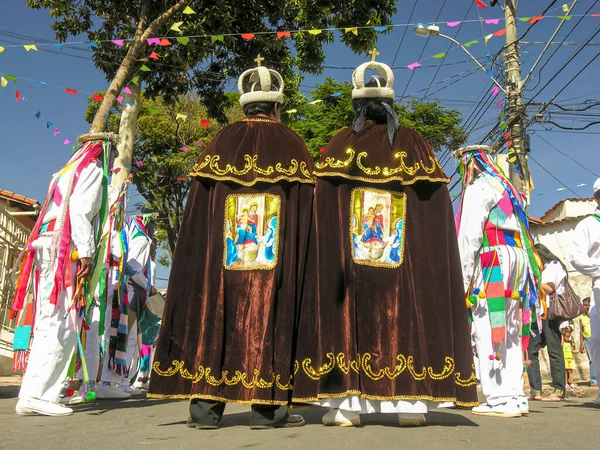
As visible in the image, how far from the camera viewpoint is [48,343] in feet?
17.3

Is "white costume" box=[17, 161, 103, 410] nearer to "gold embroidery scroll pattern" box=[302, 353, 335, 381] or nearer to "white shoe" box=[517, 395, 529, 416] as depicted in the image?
"gold embroidery scroll pattern" box=[302, 353, 335, 381]

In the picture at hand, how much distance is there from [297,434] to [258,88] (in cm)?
269

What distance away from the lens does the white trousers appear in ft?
16.9

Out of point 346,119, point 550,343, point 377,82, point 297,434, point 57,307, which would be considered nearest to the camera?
point 297,434

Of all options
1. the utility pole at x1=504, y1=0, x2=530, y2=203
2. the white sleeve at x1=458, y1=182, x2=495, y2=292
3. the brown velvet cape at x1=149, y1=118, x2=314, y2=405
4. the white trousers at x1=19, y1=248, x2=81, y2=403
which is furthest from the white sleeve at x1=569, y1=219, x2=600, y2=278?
the utility pole at x1=504, y1=0, x2=530, y2=203

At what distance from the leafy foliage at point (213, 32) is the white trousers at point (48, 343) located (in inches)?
255

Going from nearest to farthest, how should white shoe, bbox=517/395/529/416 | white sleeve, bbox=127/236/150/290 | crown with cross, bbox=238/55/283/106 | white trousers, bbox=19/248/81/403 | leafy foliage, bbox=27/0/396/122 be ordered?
crown with cross, bbox=238/55/283/106
white trousers, bbox=19/248/81/403
white shoe, bbox=517/395/529/416
white sleeve, bbox=127/236/150/290
leafy foliage, bbox=27/0/396/122

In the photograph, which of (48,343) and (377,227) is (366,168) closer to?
(377,227)

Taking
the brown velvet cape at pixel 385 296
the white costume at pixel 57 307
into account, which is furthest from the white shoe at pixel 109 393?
the brown velvet cape at pixel 385 296

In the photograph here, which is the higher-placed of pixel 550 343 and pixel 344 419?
pixel 550 343

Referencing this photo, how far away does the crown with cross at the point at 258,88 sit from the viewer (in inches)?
199

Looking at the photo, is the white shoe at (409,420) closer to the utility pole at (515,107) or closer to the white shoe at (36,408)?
the white shoe at (36,408)

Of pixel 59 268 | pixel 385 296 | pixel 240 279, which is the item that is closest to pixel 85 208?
pixel 59 268

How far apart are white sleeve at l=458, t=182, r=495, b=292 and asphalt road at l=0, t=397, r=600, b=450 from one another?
1.30 meters
